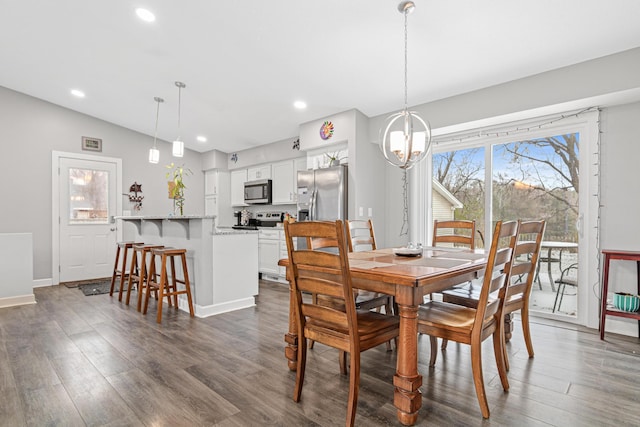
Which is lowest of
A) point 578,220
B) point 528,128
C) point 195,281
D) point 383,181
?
point 195,281

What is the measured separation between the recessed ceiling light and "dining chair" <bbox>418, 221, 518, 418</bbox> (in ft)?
11.1

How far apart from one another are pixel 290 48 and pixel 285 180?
9.55ft

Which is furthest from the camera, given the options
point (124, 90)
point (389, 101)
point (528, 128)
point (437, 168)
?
point (124, 90)

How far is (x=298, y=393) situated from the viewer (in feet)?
6.12

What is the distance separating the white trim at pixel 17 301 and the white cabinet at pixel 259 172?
377cm

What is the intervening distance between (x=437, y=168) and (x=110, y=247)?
5706mm

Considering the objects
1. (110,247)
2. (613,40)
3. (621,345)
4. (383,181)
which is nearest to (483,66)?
(613,40)

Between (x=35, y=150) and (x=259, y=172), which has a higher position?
(x=35, y=150)

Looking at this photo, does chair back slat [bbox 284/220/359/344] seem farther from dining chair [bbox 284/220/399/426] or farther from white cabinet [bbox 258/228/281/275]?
white cabinet [bbox 258/228/281/275]

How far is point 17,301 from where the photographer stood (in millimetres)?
4090

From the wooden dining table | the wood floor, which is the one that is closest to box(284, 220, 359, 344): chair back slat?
the wooden dining table

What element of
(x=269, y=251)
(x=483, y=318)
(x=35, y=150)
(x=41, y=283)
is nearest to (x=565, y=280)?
(x=483, y=318)

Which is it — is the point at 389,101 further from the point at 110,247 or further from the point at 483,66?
the point at 110,247

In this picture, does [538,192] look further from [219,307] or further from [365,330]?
[219,307]
